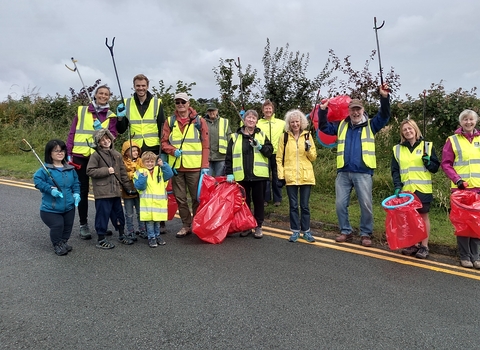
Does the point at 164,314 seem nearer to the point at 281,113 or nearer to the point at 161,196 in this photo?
the point at 161,196

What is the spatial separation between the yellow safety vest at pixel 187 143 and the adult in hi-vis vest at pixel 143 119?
22 cm

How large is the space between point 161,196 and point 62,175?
1233mm

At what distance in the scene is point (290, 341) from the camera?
2.86 metres

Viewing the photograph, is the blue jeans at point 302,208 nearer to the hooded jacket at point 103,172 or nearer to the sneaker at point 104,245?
the hooded jacket at point 103,172

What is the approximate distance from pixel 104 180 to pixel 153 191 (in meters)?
0.64

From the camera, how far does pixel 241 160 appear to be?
5.41m

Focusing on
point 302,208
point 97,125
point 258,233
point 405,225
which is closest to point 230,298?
point 258,233

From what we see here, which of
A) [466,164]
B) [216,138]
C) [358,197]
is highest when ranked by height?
[216,138]

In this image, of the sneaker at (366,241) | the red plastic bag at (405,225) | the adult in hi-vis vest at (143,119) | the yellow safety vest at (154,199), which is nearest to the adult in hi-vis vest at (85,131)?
the adult in hi-vis vest at (143,119)

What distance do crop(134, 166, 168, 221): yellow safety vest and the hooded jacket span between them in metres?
0.30

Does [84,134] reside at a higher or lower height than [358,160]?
higher

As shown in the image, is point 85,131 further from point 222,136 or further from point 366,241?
point 366,241

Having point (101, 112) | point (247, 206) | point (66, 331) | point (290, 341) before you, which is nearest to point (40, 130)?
Answer: point (101, 112)

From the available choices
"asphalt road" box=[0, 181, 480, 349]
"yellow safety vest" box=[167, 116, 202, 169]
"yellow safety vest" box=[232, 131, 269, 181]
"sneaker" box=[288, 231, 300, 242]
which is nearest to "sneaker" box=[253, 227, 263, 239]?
"asphalt road" box=[0, 181, 480, 349]
